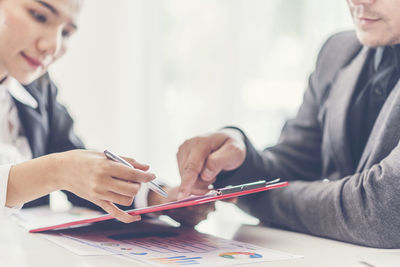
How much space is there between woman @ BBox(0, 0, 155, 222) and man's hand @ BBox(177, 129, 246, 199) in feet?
0.69

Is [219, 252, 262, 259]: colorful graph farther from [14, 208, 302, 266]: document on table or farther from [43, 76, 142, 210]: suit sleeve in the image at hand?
A: [43, 76, 142, 210]: suit sleeve

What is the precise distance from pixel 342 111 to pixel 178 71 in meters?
2.19

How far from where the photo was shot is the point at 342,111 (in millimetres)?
1224

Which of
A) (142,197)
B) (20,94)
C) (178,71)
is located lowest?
(142,197)

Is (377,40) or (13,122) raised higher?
(377,40)

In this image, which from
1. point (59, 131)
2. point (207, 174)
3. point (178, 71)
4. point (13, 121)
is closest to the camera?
point (207, 174)

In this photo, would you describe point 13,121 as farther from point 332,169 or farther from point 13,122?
point 332,169

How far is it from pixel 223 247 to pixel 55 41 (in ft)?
2.16

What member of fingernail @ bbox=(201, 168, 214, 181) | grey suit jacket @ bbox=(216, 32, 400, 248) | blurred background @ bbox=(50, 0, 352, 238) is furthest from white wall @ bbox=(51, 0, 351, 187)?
fingernail @ bbox=(201, 168, 214, 181)

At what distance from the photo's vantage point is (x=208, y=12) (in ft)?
10.6

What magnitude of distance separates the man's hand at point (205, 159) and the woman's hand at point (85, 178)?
20 cm

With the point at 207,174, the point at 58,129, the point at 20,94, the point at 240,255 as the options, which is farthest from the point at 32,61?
→ the point at 240,255

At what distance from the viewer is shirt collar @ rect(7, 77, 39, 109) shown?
141 cm

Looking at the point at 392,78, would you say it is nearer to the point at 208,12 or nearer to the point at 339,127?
the point at 339,127
